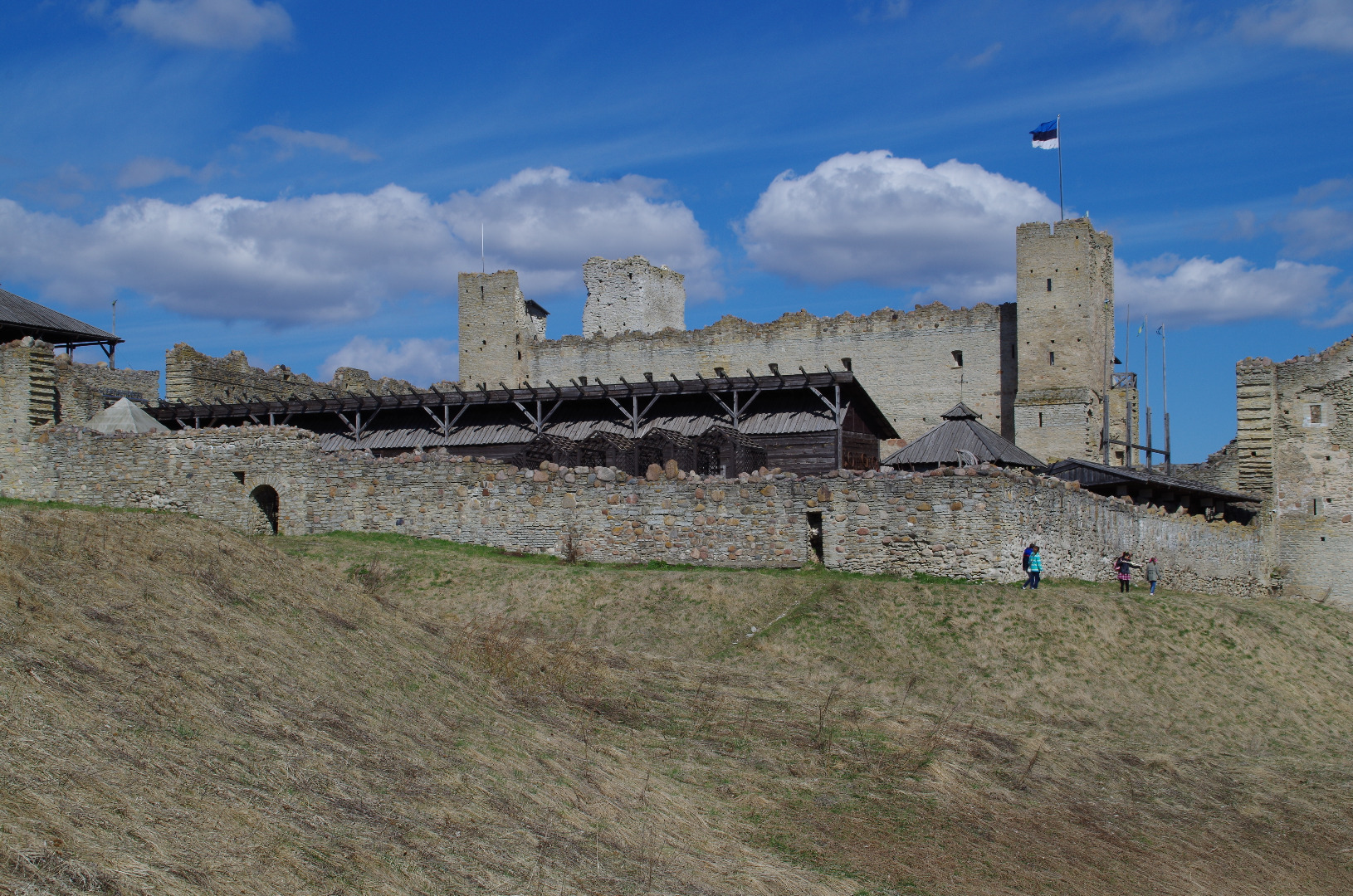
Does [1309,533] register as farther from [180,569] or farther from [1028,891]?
[180,569]

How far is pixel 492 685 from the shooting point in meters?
11.1

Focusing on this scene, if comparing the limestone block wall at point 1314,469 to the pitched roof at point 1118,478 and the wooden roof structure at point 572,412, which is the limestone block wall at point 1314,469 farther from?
the wooden roof structure at point 572,412

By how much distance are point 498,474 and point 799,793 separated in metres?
11.8

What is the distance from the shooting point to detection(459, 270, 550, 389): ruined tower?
47.4 meters

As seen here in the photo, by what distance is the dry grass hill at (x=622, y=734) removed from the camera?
676cm

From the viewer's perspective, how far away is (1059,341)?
1502 inches

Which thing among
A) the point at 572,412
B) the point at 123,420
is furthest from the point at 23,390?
the point at 572,412

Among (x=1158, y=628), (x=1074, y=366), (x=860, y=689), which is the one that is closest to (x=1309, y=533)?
(x=1074, y=366)

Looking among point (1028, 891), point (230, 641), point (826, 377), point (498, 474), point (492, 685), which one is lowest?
point (1028, 891)

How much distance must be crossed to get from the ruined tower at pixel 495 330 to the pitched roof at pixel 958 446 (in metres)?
24.6

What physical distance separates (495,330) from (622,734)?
3881cm

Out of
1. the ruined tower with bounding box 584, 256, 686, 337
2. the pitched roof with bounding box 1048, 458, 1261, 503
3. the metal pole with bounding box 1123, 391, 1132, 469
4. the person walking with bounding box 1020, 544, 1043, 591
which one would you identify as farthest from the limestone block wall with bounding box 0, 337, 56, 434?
the metal pole with bounding box 1123, 391, 1132, 469

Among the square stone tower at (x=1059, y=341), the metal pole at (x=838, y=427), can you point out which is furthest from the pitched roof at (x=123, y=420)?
the square stone tower at (x=1059, y=341)

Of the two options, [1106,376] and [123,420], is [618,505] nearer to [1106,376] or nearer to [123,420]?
[123,420]
